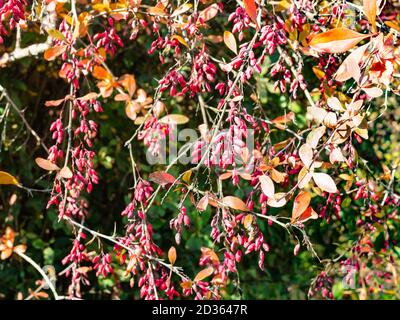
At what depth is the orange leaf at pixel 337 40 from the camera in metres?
1.12

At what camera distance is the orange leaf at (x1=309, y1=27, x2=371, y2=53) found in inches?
43.9

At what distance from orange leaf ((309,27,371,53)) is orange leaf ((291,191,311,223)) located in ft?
1.00

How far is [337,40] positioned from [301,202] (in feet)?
1.12

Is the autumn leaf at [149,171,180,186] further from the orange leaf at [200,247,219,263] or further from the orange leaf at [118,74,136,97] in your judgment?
the orange leaf at [118,74,136,97]

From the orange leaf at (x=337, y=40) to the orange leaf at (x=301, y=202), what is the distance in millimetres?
303

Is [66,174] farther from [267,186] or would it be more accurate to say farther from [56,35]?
[267,186]

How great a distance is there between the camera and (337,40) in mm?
1122

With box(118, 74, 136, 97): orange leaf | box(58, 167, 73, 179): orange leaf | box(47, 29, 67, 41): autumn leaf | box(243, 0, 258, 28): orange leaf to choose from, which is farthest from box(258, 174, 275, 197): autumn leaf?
box(118, 74, 136, 97): orange leaf

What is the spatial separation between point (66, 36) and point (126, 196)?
1.00 meters

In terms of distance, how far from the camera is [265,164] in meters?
1.37

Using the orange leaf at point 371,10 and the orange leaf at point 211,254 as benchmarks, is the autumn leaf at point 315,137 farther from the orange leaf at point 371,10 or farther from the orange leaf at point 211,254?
the orange leaf at point 211,254

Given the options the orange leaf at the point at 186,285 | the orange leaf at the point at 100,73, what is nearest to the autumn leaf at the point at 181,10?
the orange leaf at the point at 100,73
